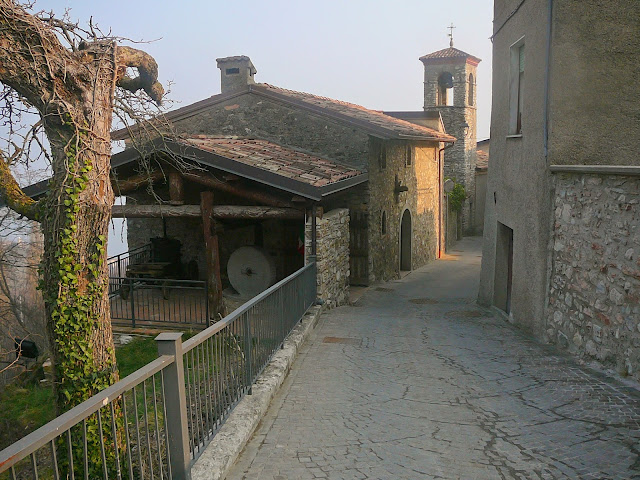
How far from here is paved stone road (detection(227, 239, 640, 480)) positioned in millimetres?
3971

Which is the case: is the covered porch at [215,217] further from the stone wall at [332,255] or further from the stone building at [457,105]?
the stone building at [457,105]

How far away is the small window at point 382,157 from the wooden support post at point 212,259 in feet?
17.8

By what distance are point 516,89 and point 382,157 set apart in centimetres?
509

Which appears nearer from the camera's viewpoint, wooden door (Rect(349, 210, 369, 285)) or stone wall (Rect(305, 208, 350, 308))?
stone wall (Rect(305, 208, 350, 308))

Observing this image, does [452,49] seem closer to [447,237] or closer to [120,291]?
[447,237]

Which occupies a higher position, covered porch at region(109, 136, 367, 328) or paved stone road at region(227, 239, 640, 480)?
covered porch at region(109, 136, 367, 328)

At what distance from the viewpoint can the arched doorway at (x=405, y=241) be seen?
18625 millimetres

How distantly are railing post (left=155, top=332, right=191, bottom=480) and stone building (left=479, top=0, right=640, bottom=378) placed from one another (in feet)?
14.0

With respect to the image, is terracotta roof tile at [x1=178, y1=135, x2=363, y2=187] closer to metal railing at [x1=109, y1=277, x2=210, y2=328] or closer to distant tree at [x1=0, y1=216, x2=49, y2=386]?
→ metal railing at [x1=109, y1=277, x2=210, y2=328]

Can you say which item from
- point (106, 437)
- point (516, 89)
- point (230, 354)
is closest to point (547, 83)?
point (516, 89)

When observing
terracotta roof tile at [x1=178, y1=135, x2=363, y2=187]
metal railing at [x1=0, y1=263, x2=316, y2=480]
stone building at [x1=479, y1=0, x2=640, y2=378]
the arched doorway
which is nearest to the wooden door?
terracotta roof tile at [x1=178, y1=135, x2=363, y2=187]

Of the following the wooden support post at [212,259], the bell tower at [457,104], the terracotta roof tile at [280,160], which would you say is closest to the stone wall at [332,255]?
the terracotta roof tile at [280,160]

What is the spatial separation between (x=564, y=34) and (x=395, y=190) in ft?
29.1

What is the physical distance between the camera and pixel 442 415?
5.05m
